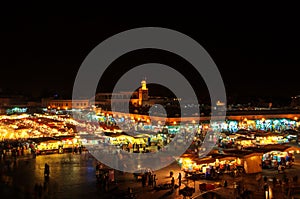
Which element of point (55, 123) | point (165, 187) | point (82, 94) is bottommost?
point (165, 187)

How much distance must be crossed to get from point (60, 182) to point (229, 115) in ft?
49.5

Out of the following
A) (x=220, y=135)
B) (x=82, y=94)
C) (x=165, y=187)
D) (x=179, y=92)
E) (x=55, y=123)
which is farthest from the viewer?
(x=179, y=92)

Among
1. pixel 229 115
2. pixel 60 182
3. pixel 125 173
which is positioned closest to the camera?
pixel 60 182

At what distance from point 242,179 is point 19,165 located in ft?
21.5

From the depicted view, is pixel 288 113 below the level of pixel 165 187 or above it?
above

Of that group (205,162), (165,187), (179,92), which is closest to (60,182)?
(165,187)

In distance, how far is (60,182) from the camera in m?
8.75

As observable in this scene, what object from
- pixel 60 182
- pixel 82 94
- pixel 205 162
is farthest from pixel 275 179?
pixel 82 94

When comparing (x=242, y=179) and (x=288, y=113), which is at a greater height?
(x=288, y=113)

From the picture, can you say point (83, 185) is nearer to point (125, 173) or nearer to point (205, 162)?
point (125, 173)

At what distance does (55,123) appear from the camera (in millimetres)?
19375

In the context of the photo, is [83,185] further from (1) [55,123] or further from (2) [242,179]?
(1) [55,123]

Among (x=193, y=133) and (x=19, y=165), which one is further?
(x=193, y=133)

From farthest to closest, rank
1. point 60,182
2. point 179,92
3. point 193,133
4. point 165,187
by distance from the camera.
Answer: point 179,92, point 193,133, point 60,182, point 165,187
